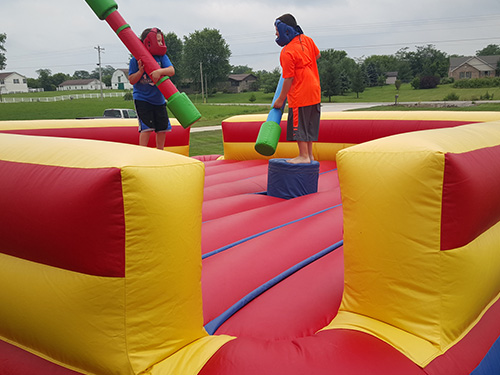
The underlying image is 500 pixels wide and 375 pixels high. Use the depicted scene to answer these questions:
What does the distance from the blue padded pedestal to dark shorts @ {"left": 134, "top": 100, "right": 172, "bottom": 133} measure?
2.49 feet

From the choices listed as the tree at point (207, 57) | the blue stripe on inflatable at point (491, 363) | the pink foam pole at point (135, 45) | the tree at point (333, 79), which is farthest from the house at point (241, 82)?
the blue stripe on inflatable at point (491, 363)

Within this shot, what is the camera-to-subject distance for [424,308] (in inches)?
37.4

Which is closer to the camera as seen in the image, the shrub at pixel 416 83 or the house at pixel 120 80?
the shrub at pixel 416 83

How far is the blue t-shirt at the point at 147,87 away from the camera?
8.08ft

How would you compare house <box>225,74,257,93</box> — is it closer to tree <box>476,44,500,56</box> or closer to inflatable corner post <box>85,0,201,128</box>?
tree <box>476,44,500,56</box>

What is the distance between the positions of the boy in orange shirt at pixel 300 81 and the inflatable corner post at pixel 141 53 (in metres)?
0.56

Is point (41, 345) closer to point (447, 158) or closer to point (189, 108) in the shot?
point (447, 158)

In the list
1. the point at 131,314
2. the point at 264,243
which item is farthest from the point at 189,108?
the point at 131,314

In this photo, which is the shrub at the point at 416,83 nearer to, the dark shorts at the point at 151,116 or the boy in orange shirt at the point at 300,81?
the boy in orange shirt at the point at 300,81

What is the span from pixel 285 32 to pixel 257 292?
66.5 inches

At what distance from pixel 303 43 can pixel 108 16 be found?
1.08 m

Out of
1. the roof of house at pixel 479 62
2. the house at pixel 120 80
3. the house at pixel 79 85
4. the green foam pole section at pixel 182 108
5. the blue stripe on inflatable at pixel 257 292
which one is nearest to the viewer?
the blue stripe on inflatable at pixel 257 292

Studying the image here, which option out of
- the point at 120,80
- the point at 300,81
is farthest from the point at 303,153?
the point at 120,80

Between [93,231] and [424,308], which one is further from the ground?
[93,231]
